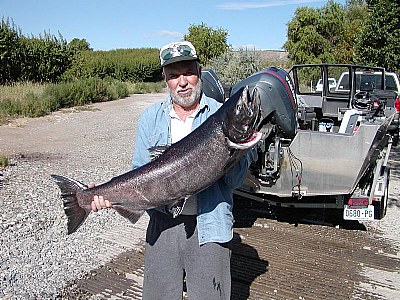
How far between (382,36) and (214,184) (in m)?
23.6

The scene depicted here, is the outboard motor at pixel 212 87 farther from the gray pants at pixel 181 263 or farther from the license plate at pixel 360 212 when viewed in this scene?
the gray pants at pixel 181 263

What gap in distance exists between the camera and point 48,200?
7.25 metres

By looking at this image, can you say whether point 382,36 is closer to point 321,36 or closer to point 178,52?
point 321,36

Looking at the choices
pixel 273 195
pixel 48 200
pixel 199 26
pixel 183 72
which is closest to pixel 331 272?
pixel 273 195

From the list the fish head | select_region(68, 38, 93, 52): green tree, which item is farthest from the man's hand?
select_region(68, 38, 93, 52): green tree

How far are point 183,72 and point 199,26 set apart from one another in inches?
1588

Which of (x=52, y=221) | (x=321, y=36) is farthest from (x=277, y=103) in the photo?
(x=321, y=36)

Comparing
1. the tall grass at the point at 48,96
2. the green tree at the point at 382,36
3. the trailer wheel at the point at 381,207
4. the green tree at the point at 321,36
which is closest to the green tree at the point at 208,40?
the green tree at the point at 321,36

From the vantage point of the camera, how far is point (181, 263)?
2871 millimetres

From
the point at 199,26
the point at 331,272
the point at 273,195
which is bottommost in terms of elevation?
the point at 331,272

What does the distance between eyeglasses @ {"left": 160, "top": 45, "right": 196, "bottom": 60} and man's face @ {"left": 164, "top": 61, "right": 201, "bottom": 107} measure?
0.19 ft

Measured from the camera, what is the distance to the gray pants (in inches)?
108

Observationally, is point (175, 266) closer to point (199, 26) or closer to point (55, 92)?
point (55, 92)

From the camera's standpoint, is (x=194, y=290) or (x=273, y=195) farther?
(x=273, y=195)
